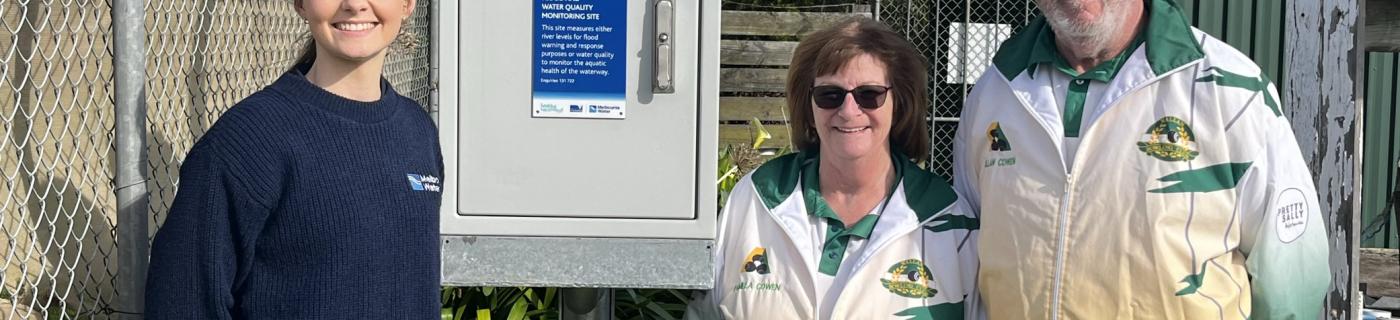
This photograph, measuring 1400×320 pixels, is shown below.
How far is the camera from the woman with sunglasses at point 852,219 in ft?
8.90

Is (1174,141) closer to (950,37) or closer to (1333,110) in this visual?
(1333,110)

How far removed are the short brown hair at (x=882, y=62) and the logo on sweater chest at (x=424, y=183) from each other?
100 cm

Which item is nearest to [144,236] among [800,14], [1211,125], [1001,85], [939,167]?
[1001,85]

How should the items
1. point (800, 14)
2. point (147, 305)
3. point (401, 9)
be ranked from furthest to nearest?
point (800, 14) < point (401, 9) < point (147, 305)

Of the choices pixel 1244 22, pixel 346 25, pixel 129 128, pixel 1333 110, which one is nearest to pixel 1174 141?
pixel 1333 110

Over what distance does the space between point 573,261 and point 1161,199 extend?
1.16m

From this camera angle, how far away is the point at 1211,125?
2.53 m

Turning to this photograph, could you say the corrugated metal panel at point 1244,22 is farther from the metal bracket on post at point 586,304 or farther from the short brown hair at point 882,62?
the metal bracket on post at point 586,304

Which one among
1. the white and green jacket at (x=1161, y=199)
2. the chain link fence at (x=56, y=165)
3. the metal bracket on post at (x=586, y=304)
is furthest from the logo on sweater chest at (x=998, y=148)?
the chain link fence at (x=56, y=165)

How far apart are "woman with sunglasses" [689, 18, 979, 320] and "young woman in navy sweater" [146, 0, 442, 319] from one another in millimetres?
855

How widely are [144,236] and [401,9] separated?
22.7 inches

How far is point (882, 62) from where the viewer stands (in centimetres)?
280

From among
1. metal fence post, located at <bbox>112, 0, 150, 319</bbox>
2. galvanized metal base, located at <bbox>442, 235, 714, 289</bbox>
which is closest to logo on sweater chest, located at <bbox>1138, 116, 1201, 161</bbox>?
galvanized metal base, located at <bbox>442, 235, 714, 289</bbox>

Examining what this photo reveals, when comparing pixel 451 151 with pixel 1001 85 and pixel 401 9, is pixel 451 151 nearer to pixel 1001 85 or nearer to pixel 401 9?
pixel 401 9
